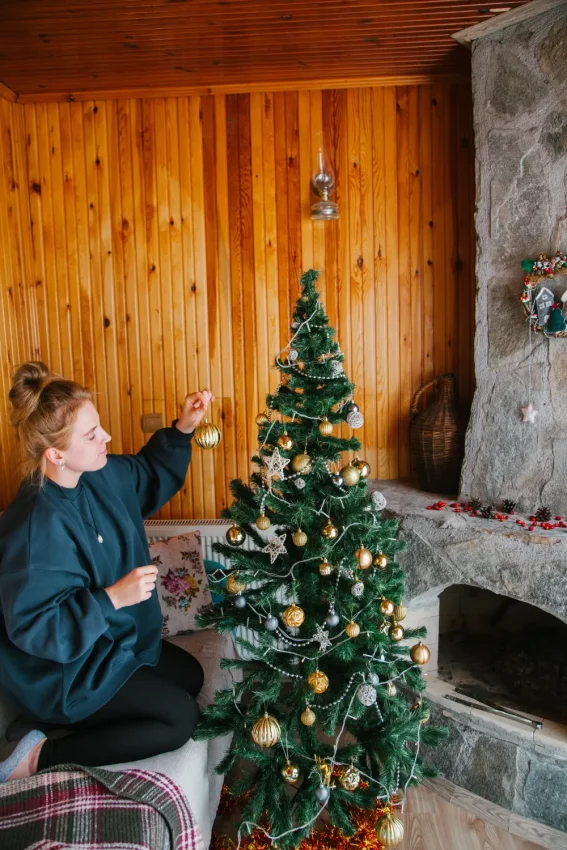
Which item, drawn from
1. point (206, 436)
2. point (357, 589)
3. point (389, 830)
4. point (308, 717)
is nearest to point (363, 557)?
point (357, 589)

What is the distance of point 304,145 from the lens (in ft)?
9.05

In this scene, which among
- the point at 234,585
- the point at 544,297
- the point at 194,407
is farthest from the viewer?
the point at 544,297

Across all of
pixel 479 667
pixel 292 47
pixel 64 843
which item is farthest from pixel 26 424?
pixel 479 667

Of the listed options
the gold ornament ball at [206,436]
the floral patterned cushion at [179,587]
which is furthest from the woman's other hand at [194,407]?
the floral patterned cushion at [179,587]

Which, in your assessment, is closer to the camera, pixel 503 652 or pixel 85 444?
pixel 85 444

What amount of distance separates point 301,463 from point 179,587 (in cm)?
93

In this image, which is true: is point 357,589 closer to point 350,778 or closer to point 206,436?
point 350,778

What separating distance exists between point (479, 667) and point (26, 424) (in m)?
1.96

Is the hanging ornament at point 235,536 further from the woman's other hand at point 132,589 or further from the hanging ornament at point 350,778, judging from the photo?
the hanging ornament at point 350,778

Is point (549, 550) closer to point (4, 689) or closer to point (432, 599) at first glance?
point (432, 599)

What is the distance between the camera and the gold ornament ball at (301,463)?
166 cm

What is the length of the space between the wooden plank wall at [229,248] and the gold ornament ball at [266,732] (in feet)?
4.76

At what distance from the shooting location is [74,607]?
1556 mm

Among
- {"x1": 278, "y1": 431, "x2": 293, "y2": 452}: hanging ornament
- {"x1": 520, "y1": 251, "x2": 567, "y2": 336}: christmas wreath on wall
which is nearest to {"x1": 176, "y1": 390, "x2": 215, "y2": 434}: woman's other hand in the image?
{"x1": 278, "y1": 431, "x2": 293, "y2": 452}: hanging ornament
